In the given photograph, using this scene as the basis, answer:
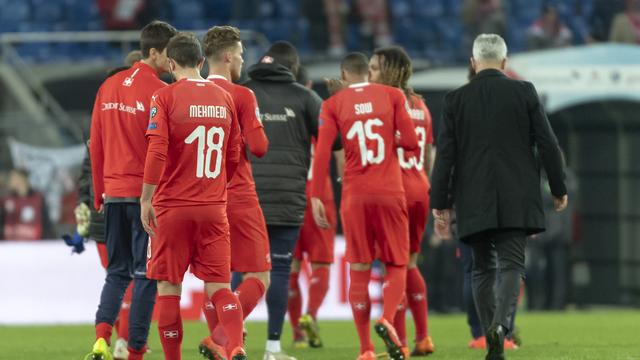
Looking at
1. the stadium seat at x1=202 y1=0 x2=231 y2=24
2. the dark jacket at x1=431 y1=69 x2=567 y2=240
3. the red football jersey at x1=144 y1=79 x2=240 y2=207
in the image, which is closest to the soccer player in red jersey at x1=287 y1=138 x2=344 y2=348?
the dark jacket at x1=431 y1=69 x2=567 y2=240

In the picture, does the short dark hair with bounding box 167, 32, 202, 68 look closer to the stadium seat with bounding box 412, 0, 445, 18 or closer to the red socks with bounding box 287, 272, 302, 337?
the red socks with bounding box 287, 272, 302, 337

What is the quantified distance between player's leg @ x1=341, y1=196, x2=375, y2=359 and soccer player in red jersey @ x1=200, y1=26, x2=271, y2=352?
680 mm

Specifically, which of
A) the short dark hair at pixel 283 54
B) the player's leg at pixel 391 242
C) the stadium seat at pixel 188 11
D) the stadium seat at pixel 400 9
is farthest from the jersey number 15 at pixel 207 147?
the stadium seat at pixel 188 11

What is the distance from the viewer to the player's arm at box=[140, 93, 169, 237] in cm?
705

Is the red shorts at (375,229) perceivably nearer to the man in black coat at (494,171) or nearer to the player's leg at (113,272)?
the man in black coat at (494,171)

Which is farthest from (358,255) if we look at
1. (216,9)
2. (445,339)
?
(216,9)

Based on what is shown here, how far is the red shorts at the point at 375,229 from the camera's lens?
8.82m

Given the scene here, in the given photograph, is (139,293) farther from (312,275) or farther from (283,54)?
(312,275)

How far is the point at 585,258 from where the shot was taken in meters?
21.2

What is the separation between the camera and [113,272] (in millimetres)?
8156

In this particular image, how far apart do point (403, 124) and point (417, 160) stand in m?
0.93

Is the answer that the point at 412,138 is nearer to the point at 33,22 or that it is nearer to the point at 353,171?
the point at 353,171

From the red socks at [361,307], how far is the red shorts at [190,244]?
5.22 ft

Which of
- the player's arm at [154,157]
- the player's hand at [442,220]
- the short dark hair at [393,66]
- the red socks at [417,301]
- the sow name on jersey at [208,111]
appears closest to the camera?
the player's arm at [154,157]
